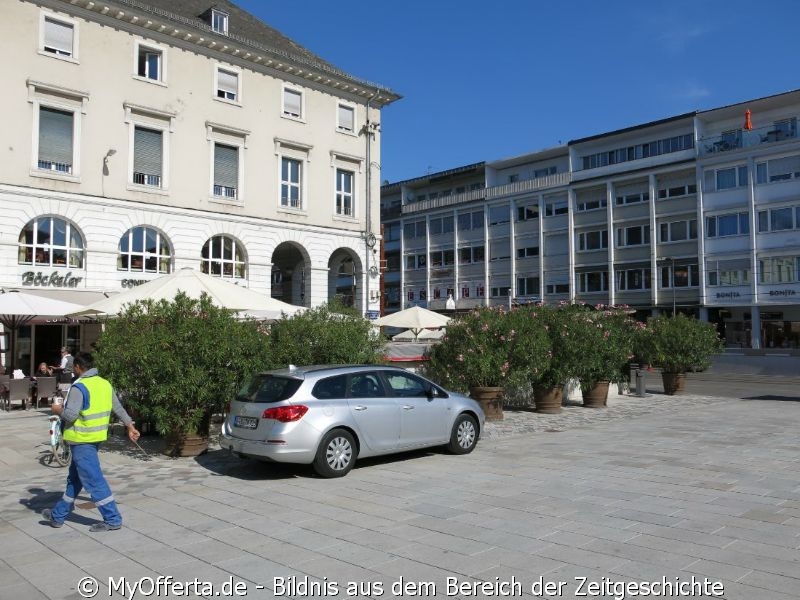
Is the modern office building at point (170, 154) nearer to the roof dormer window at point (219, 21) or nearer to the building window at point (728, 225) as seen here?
the roof dormer window at point (219, 21)

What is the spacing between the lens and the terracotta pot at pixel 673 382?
78.4ft

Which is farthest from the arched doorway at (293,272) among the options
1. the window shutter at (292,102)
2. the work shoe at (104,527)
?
the work shoe at (104,527)

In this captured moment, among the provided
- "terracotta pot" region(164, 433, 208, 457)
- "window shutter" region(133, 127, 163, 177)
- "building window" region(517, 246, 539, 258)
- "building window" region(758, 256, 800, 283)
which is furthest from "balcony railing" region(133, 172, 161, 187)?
"building window" region(758, 256, 800, 283)

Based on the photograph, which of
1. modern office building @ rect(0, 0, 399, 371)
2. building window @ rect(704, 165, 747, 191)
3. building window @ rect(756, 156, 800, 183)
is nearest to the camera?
modern office building @ rect(0, 0, 399, 371)

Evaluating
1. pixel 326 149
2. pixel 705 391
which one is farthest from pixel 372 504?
pixel 326 149

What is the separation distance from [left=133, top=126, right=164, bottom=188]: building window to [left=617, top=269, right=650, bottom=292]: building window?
37.7 meters

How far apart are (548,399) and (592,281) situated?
43.1 m

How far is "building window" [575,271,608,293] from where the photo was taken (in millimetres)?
57656

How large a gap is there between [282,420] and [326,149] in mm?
29577

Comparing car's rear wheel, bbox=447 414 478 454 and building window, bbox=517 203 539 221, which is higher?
building window, bbox=517 203 539 221

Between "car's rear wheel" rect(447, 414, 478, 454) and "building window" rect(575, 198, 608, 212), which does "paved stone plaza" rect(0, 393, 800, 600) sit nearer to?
"car's rear wheel" rect(447, 414, 478, 454)

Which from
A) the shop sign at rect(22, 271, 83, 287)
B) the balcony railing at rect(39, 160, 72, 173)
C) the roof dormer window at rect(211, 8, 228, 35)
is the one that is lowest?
the shop sign at rect(22, 271, 83, 287)

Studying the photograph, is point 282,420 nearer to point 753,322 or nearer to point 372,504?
point 372,504

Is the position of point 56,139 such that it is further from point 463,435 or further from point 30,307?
point 463,435
